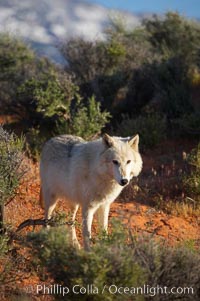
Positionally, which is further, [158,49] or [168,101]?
[158,49]

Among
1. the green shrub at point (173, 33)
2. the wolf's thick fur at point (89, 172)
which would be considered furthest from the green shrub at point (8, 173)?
the green shrub at point (173, 33)

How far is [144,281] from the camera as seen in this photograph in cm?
507

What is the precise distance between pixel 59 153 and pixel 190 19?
15.9 m

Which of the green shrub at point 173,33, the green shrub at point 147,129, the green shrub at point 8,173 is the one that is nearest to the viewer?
the green shrub at point 8,173

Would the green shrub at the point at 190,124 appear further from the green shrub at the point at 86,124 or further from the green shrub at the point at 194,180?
the green shrub at the point at 194,180

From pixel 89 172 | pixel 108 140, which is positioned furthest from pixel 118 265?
pixel 89 172

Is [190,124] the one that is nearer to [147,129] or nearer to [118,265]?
[147,129]

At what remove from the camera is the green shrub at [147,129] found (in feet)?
43.7

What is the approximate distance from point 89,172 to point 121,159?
0.61 m

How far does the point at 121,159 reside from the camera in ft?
22.1

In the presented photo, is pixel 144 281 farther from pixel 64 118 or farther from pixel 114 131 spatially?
pixel 114 131

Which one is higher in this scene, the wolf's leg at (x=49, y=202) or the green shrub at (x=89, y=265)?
the wolf's leg at (x=49, y=202)

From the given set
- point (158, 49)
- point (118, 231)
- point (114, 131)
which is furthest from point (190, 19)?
point (118, 231)

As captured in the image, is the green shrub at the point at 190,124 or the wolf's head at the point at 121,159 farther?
the green shrub at the point at 190,124
